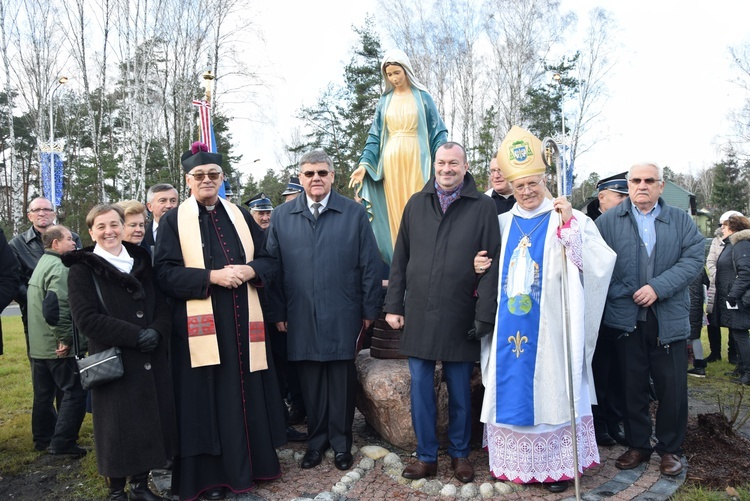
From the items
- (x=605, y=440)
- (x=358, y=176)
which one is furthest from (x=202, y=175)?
(x=605, y=440)

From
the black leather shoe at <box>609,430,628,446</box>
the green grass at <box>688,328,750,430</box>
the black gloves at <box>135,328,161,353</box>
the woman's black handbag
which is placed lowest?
the green grass at <box>688,328,750,430</box>

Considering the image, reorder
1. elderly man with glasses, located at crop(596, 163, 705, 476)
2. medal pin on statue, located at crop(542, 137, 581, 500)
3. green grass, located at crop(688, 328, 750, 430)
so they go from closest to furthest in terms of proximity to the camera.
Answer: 1. medal pin on statue, located at crop(542, 137, 581, 500)
2. elderly man with glasses, located at crop(596, 163, 705, 476)
3. green grass, located at crop(688, 328, 750, 430)

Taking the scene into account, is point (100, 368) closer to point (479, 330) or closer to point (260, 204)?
point (479, 330)

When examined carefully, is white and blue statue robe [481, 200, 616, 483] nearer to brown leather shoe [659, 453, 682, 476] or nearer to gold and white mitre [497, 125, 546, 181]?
gold and white mitre [497, 125, 546, 181]

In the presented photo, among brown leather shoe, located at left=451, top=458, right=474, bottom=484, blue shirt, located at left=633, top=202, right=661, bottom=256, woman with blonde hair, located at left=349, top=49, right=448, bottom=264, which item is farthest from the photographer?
woman with blonde hair, located at left=349, top=49, right=448, bottom=264

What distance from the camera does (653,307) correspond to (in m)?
3.96

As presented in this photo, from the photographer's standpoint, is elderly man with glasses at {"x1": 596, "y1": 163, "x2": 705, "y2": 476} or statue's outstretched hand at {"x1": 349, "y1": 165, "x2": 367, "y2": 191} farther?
statue's outstretched hand at {"x1": 349, "y1": 165, "x2": 367, "y2": 191}

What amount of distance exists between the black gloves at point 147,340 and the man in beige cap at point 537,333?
209cm

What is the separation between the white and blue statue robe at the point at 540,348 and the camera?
3682 mm

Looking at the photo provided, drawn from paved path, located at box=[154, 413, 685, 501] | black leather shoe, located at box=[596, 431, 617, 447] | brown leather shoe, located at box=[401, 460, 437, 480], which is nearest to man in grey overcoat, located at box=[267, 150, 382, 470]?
paved path, located at box=[154, 413, 685, 501]

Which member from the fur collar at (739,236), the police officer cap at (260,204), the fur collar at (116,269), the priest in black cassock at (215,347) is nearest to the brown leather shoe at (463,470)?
the priest in black cassock at (215,347)

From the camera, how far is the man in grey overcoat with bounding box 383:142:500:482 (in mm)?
3758

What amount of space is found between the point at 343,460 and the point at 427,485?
672 millimetres

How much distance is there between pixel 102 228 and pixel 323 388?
1885 millimetres
